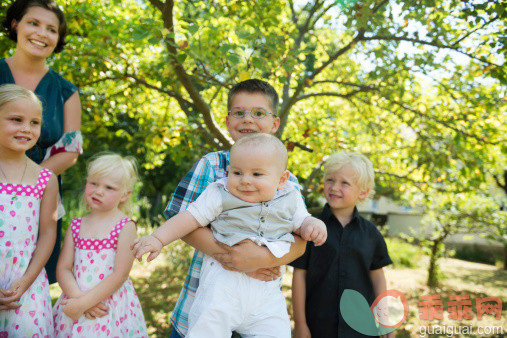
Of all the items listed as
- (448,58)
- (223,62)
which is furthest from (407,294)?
(223,62)

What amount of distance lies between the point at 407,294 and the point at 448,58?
485 cm

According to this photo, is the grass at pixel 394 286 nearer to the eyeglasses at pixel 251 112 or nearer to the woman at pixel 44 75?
the woman at pixel 44 75

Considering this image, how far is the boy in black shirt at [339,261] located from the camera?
2393mm

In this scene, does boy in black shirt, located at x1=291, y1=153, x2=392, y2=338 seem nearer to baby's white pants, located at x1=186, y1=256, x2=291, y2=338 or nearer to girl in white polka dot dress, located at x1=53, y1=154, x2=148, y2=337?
baby's white pants, located at x1=186, y1=256, x2=291, y2=338

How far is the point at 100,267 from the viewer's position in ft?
6.89

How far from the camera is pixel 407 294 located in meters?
7.50

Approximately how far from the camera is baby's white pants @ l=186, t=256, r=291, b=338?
167cm

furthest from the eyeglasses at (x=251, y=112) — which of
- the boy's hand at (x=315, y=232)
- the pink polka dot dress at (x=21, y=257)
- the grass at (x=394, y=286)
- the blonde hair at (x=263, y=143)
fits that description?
the grass at (x=394, y=286)

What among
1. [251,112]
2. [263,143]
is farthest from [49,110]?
[263,143]

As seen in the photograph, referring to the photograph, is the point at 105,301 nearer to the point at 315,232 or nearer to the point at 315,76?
the point at 315,232

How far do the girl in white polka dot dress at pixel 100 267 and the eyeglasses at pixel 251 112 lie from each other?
780 millimetres

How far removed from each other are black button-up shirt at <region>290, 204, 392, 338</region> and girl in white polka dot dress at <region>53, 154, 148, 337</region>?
1.06 m

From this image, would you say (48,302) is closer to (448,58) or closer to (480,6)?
(480,6)

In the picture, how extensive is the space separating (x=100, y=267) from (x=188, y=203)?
0.67 m
